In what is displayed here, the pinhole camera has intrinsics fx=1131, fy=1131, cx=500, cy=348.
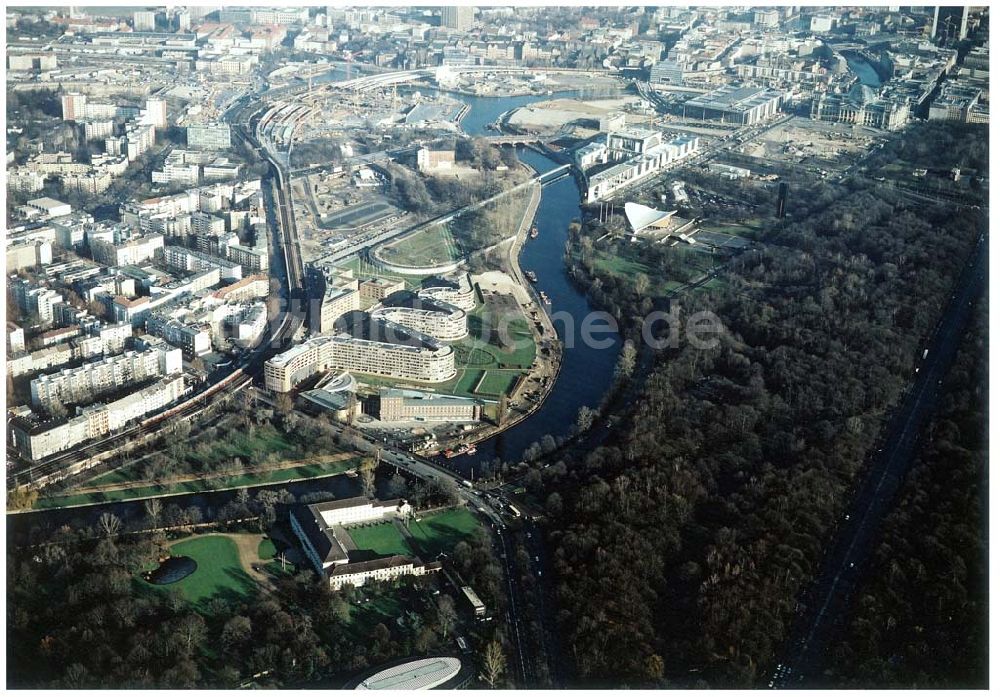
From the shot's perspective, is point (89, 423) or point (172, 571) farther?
point (89, 423)

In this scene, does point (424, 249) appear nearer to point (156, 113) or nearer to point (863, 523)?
point (863, 523)

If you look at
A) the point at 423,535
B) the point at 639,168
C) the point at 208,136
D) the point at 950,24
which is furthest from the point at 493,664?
the point at 950,24

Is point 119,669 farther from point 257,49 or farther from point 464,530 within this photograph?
point 257,49

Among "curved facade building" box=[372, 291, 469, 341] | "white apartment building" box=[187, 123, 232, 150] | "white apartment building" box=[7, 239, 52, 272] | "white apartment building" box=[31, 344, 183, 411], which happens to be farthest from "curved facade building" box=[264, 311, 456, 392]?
"white apartment building" box=[187, 123, 232, 150]

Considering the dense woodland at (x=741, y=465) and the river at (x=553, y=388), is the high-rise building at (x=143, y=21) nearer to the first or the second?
the river at (x=553, y=388)

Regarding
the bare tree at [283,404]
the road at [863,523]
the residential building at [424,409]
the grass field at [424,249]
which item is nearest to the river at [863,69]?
the grass field at [424,249]

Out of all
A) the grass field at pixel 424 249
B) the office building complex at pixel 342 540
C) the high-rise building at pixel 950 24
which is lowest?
the office building complex at pixel 342 540

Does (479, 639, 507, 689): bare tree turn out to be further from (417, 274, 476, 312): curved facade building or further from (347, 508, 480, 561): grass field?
(417, 274, 476, 312): curved facade building
